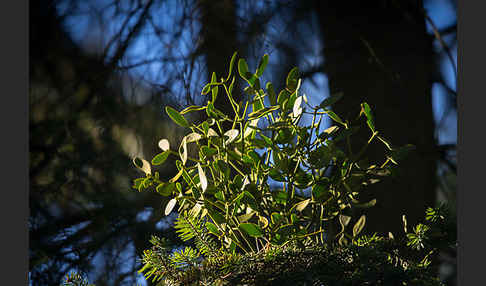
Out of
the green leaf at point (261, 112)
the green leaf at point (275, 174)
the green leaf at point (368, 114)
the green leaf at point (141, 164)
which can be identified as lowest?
the green leaf at point (275, 174)

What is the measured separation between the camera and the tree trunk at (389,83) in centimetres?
76

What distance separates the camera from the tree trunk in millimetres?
757

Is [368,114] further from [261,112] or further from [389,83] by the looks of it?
[389,83]

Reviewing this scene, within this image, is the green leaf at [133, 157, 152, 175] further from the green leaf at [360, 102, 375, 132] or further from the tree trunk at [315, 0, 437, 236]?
the tree trunk at [315, 0, 437, 236]

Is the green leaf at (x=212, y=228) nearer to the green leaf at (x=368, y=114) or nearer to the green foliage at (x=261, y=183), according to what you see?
the green foliage at (x=261, y=183)

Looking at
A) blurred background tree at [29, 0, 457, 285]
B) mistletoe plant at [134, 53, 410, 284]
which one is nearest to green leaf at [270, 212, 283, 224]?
mistletoe plant at [134, 53, 410, 284]

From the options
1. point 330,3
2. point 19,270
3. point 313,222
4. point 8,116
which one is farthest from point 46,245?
point 330,3

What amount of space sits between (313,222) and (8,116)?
591mm

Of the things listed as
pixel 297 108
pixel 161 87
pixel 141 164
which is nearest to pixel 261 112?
pixel 297 108

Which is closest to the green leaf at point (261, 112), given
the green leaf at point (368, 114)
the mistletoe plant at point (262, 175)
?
the mistletoe plant at point (262, 175)

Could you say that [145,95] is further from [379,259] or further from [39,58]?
[379,259]

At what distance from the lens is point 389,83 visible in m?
0.79

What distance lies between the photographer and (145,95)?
0.77 m

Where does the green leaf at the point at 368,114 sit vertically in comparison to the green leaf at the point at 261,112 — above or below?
below
